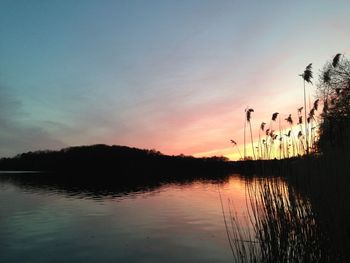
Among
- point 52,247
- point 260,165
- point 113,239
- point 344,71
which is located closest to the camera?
point 260,165

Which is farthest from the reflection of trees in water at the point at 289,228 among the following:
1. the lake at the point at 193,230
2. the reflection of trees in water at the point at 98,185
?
the reflection of trees in water at the point at 98,185

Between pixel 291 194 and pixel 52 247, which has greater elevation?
pixel 291 194

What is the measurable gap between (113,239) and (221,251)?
18.0ft

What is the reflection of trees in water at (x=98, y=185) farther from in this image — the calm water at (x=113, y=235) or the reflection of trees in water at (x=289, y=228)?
the reflection of trees in water at (x=289, y=228)

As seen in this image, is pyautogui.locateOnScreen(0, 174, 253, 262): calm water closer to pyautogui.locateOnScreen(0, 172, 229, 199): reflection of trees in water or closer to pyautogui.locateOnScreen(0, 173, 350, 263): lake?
pyautogui.locateOnScreen(0, 173, 350, 263): lake

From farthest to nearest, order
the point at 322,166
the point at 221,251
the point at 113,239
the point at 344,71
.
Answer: the point at 344,71
the point at 113,239
the point at 221,251
the point at 322,166

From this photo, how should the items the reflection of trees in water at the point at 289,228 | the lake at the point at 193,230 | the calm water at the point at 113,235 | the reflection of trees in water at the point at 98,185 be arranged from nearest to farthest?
the lake at the point at 193,230 < the reflection of trees in water at the point at 289,228 < the calm water at the point at 113,235 < the reflection of trees in water at the point at 98,185

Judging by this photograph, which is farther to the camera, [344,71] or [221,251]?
[344,71]

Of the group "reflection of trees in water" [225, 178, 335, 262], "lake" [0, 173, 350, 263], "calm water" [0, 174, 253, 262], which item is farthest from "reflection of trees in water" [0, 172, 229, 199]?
"reflection of trees in water" [225, 178, 335, 262]

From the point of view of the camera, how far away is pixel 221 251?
15.3m

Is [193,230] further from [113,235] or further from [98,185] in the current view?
[98,185]

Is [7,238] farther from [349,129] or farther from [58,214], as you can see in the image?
[349,129]

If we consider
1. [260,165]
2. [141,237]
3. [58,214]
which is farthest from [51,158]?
[260,165]

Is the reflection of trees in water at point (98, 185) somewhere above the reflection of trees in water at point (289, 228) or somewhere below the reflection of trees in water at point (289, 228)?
above
